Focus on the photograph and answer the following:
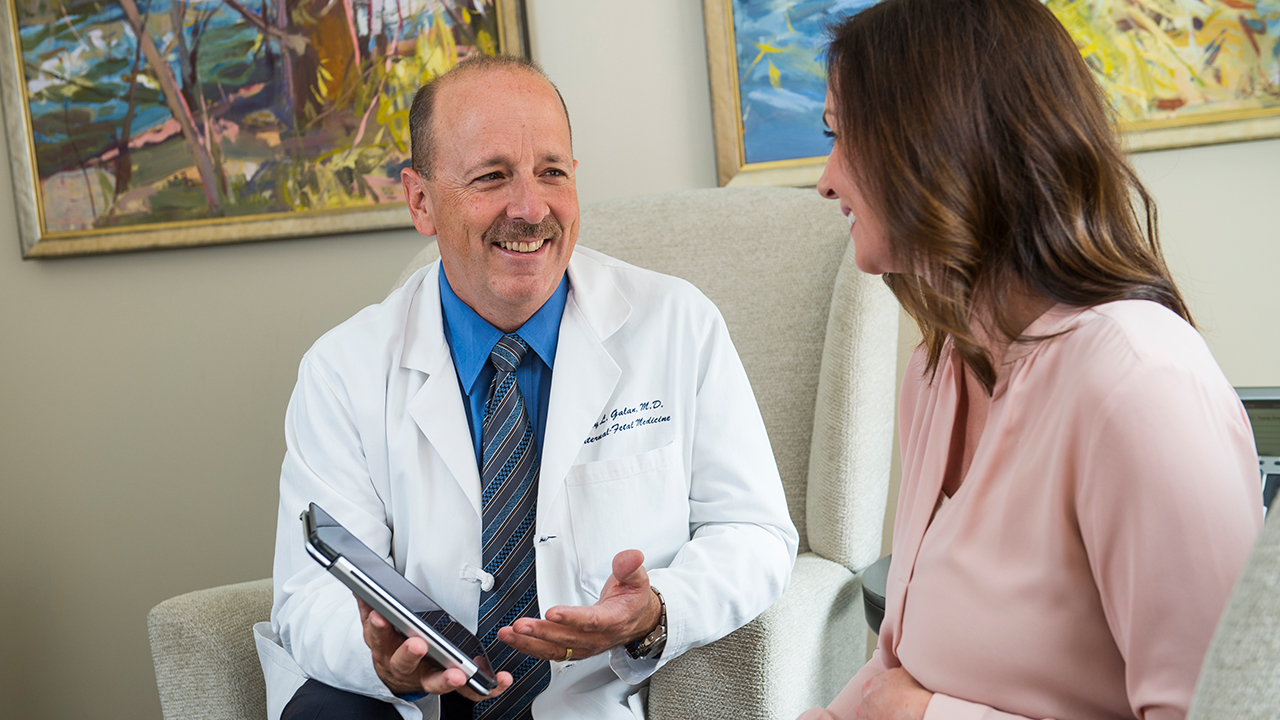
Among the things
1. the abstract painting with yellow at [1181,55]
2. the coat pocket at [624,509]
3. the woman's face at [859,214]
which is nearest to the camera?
the woman's face at [859,214]

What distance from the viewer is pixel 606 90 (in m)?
2.11

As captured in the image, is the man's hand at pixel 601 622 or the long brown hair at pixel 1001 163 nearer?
the long brown hair at pixel 1001 163

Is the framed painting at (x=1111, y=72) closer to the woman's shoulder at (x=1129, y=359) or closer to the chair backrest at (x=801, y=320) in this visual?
the chair backrest at (x=801, y=320)

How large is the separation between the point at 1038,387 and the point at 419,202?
1.09 meters

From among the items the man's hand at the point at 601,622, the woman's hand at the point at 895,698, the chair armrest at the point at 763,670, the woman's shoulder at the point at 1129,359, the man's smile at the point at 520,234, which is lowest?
the chair armrest at the point at 763,670

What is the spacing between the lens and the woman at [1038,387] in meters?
0.65

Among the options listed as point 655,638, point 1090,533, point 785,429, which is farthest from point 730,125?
point 1090,533

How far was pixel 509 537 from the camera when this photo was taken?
1346 mm

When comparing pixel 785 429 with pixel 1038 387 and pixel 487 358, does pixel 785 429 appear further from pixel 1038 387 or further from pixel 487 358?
pixel 1038 387

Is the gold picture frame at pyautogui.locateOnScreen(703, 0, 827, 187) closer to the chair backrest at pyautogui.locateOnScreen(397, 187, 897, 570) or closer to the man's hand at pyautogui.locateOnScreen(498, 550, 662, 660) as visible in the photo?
the chair backrest at pyautogui.locateOnScreen(397, 187, 897, 570)

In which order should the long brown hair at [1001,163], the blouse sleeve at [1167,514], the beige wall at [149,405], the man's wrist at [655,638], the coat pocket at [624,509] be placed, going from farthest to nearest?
the beige wall at [149,405]
the coat pocket at [624,509]
the man's wrist at [655,638]
the long brown hair at [1001,163]
the blouse sleeve at [1167,514]

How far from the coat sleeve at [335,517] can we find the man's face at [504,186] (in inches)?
11.6

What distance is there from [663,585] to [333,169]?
4.73 feet

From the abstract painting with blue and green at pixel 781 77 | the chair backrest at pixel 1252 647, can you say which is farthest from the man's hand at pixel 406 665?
the abstract painting with blue and green at pixel 781 77
